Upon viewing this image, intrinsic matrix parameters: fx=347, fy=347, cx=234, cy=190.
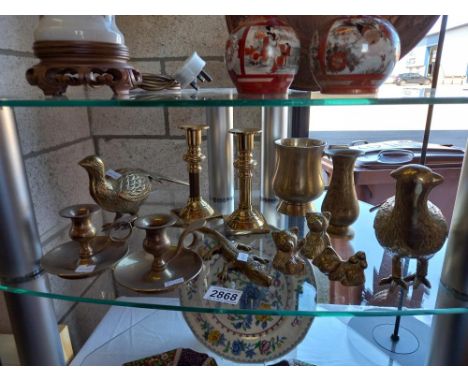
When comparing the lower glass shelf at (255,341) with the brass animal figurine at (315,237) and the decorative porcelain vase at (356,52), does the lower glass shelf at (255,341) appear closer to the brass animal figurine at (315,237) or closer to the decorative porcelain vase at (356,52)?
the brass animal figurine at (315,237)

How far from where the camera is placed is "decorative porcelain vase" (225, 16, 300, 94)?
17.1 inches

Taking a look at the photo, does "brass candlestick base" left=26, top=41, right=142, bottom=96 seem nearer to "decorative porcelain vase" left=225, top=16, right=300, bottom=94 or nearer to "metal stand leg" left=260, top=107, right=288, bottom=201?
"decorative porcelain vase" left=225, top=16, right=300, bottom=94

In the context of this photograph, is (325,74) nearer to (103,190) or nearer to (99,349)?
(103,190)

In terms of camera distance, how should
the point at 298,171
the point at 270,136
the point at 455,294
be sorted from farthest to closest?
the point at 270,136, the point at 298,171, the point at 455,294

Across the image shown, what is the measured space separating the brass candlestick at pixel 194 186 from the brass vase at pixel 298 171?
5.9 inches

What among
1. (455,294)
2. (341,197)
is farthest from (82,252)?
(455,294)

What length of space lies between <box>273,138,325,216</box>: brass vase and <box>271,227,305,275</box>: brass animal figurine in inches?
5.9

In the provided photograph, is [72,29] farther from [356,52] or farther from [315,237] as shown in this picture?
[315,237]

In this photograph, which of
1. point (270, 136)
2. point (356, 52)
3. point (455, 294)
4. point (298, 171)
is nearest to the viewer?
point (356, 52)

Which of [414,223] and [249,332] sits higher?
[414,223]

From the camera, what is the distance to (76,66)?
47 cm

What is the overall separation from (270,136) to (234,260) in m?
0.32

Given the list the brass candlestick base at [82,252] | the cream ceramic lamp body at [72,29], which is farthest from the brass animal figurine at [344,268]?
the cream ceramic lamp body at [72,29]
